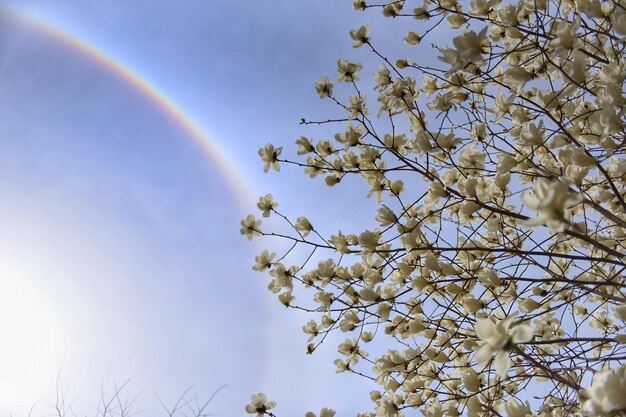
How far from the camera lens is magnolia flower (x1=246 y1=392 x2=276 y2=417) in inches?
92.5

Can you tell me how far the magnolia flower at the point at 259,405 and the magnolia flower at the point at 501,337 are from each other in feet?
4.93

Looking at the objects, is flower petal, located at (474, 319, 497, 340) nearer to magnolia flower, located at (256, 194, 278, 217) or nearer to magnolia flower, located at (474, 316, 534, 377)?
magnolia flower, located at (474, 316, 534, 377)

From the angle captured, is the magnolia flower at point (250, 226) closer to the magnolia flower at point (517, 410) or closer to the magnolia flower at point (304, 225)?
the magnolia flower at point (304, 225)

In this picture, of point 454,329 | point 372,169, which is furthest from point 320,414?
point 372,169

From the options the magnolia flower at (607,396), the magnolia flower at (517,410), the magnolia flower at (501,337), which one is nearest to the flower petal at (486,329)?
the magnolia flower at (501,337)

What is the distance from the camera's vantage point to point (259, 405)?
2.36 meters

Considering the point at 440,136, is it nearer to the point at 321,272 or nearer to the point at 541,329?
the point at 321,272

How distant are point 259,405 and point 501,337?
1.59 meters

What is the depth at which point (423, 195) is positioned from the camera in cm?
215

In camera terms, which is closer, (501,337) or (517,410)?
(501,337)

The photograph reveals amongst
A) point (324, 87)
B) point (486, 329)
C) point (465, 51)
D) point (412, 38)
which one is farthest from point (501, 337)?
point (412, 38)

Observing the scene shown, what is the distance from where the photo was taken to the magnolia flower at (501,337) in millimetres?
1097

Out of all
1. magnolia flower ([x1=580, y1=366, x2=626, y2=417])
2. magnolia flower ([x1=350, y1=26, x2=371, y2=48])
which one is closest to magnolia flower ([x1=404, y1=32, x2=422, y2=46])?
magnolia flower ([x1=350, y1=26, x2=371, y2=48])

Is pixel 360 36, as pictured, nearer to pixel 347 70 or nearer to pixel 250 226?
pixel 347 70
